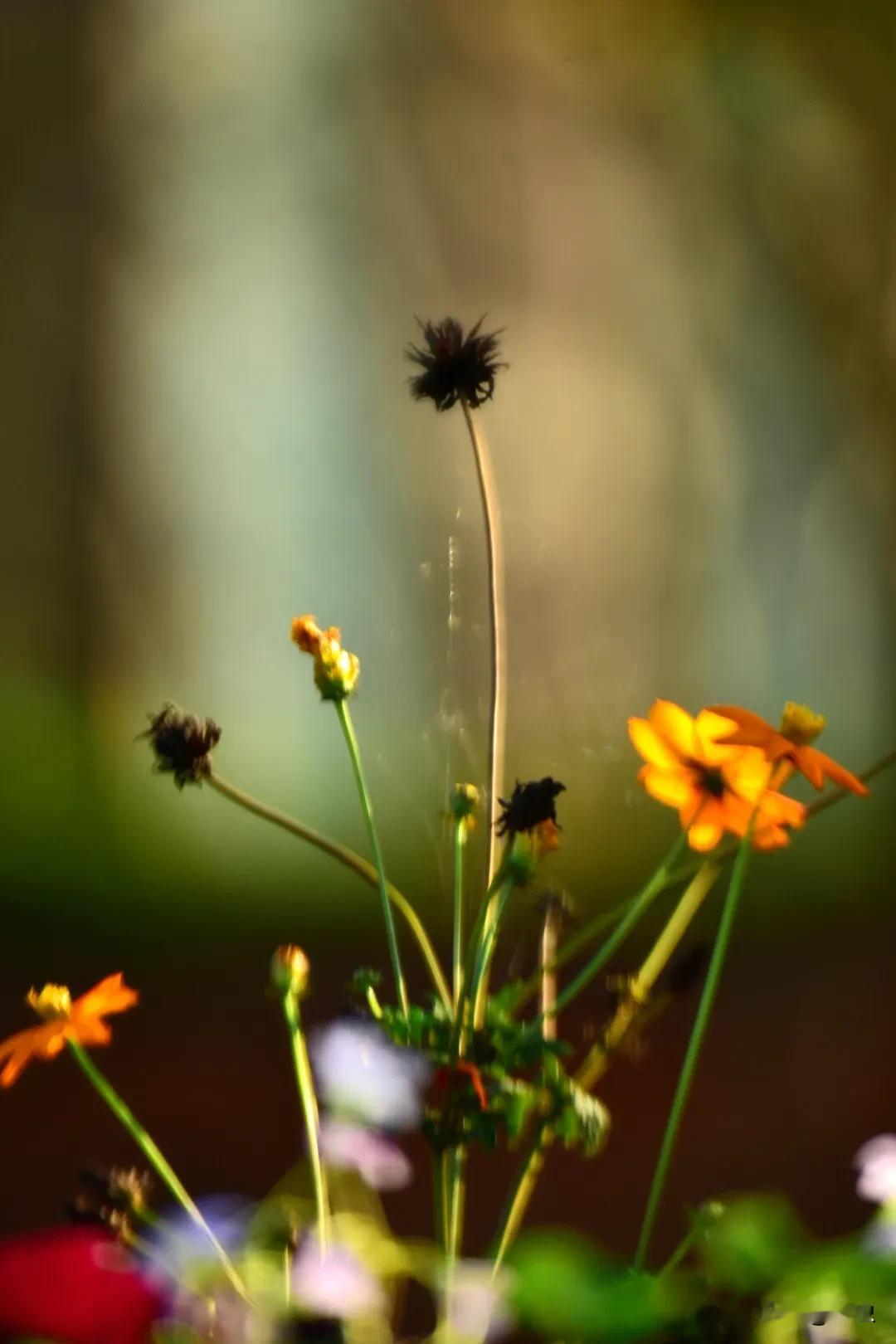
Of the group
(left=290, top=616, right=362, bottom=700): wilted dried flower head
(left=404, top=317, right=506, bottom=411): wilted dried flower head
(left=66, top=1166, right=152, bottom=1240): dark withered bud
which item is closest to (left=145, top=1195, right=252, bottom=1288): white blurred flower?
(left=66, top=1166, right=152, bottom=1240): dark withered bud

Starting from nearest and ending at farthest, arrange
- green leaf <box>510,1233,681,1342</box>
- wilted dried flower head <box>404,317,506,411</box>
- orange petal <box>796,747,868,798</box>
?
green leaf <box>510,1233,681,1342</box> → orange petal <box>796,747,868,798</box> → wilted dried flower head <box>404,317,506,411</box>

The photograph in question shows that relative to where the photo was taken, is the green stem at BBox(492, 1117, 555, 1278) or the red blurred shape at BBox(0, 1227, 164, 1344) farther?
the green stem at BBox(492, 1117, 555, 1278)

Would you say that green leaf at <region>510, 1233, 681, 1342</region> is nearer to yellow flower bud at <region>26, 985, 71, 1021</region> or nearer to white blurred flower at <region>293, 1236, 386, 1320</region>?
white blurred flower at <region>293, 1236, 386, 1320</region>

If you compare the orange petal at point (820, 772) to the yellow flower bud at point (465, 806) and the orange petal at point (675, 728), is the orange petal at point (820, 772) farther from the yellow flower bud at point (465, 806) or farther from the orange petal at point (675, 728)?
the yellow flower bud at point (465, 806)

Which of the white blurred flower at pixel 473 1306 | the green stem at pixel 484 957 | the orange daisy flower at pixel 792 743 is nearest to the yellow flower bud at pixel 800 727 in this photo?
the orange daisy flower at pixel 792 743

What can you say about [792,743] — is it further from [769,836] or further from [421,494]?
[421,494]

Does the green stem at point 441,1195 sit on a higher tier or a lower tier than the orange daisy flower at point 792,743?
lower
